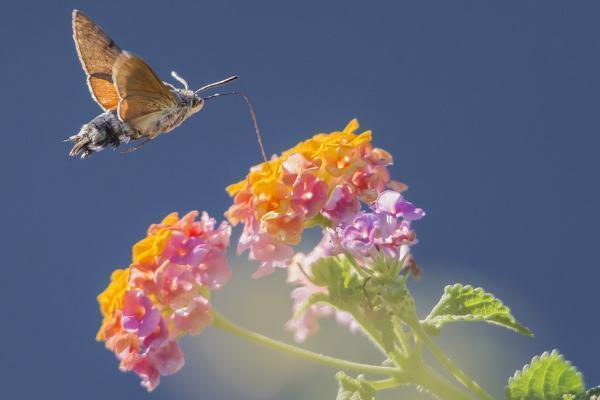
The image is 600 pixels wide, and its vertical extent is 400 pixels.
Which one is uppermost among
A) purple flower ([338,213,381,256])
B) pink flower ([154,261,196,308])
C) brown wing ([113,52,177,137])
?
brown wing ([113,52,177,137])

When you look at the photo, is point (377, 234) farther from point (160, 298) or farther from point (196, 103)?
point (196, 103)

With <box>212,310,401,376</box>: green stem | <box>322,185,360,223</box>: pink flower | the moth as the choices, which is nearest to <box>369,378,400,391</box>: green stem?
<box>212,310,401,376</box>: green stem

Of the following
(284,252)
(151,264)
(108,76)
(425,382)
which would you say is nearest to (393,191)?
(284,252)

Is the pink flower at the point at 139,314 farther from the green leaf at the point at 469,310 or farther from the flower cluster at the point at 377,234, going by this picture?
the green leaf at the point at 469,310

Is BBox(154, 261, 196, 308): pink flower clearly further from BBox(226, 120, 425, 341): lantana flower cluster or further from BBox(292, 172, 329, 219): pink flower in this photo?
BBox(292, 172, 329, 219): pink flower

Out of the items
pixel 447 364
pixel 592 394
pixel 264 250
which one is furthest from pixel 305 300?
pixel 592 394

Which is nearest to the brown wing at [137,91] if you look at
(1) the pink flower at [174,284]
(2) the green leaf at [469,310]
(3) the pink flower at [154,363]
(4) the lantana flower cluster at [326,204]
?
(4) the lantana flower cluster at [326,204]

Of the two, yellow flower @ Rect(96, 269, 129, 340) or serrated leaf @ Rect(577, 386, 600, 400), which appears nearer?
serrated leaf @ Rect(577, 386, 600, 400)
